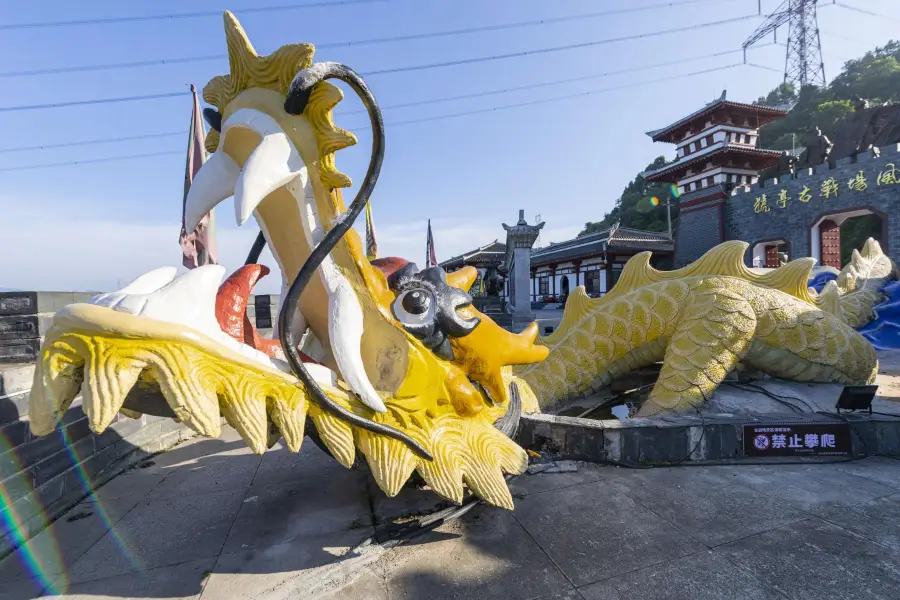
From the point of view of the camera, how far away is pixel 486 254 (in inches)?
1070

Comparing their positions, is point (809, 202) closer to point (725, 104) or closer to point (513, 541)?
point (725, 104)

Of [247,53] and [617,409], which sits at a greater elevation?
[247,53]

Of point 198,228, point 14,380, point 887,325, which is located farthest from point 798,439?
point 887,325

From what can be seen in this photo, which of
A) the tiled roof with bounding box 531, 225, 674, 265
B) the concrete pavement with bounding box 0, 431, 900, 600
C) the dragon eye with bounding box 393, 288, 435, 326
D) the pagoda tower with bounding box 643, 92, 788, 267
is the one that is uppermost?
the pagoda tower with bounding box 643, 92, 788, 267

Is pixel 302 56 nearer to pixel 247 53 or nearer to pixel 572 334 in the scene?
pixel 247 53

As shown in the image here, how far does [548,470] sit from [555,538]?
3.02 ft

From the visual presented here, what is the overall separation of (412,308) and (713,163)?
22432mm

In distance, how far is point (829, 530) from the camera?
2352 mm

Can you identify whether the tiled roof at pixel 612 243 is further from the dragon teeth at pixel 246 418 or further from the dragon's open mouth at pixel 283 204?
the dragon teeth at pixel 246 418

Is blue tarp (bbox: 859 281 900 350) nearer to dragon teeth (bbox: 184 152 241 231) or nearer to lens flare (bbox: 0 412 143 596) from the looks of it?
dragon teeth (bbox: 184 152 241 231)

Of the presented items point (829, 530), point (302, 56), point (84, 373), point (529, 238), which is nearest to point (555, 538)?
point (829, 530)

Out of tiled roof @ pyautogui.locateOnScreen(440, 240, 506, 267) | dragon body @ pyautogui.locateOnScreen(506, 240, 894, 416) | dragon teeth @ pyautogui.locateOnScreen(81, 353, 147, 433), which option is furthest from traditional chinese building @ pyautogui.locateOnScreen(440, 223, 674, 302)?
dragon teeth @ pyautogui.locateOnScreen(81, 353, 147, 433)

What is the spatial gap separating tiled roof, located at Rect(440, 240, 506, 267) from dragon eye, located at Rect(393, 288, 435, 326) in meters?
23.8

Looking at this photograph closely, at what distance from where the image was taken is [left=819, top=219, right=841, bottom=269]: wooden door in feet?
55.1
